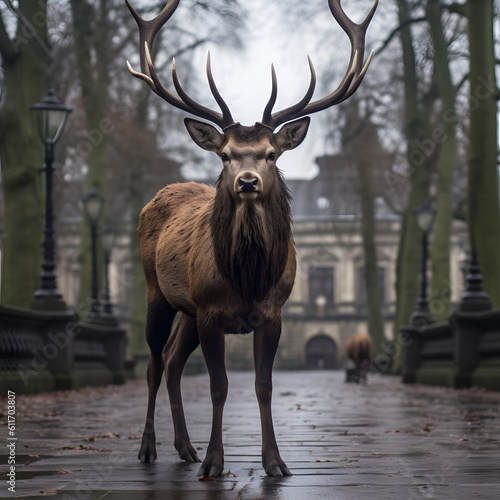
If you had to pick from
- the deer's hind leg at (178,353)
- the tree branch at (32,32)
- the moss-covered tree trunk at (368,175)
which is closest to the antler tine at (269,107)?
the deer's hind leg at (178,353)

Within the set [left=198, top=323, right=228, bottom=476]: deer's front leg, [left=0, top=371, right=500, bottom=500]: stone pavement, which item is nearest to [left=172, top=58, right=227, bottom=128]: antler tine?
[left=198, top=323, right=228, bottom=476]: deer's front leg

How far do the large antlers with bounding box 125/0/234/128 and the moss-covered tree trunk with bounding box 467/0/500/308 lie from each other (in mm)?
11724

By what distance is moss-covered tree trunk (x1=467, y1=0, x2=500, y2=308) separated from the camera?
17219 mm

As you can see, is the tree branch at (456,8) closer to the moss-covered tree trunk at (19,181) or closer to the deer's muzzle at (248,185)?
the moss-covered tree trunk at (19,181)

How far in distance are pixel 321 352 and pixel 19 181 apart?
67468 millimetres

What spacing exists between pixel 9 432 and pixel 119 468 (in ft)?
8.45

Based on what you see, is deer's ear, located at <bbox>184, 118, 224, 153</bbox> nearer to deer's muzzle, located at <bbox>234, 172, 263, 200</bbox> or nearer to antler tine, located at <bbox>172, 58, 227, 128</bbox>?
antler tine, located at <bbox>172, 58, 227, 128</bbox>

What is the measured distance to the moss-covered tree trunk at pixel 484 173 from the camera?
17.2 meters

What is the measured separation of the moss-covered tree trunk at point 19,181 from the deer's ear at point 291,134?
1231cm

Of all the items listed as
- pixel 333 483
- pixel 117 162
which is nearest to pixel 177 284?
pixel 333 483

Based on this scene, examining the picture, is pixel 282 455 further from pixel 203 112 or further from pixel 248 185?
pixel 203 112

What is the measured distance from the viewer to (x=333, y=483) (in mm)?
4668

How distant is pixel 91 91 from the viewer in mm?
25797

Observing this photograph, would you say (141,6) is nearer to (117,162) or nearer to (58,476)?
(117,162)
